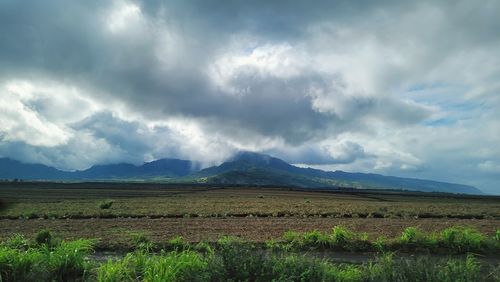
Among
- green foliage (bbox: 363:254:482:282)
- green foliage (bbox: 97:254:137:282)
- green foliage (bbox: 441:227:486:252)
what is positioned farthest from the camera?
green foliage (bbox: 441:227:486:252)

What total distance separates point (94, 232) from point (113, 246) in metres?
6.62

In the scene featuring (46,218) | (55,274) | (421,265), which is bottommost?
(46,218)

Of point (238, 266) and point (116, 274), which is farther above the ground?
point (238, 266)

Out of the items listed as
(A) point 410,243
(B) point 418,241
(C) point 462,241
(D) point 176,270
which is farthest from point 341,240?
(D) point 176,270

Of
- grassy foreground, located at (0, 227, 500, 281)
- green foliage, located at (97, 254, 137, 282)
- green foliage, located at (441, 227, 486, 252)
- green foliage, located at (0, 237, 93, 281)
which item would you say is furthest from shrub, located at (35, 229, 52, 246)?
green foliage, located at (441, 227, 486, 252)

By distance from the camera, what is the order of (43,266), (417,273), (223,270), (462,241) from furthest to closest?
(462,241)
(43,266)
(223,270)
(417,273)

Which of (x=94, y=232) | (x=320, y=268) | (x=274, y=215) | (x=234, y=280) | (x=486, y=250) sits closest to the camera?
(x=234, y=280)

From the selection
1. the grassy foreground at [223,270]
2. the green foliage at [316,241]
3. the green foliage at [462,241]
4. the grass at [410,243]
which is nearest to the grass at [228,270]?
the grassy foreground at [223,270]

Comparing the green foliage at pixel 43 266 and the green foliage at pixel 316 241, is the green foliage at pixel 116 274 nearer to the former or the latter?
the green foliage at pixel 43 266

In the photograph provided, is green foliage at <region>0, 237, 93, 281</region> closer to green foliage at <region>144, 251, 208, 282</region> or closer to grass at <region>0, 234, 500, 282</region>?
grass at <region>0, 234, 500, 282</region>

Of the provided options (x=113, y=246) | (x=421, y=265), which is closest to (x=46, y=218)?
(x=113, y=246)

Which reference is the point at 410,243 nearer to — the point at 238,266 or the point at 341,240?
the point at 341,240

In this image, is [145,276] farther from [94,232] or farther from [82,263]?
[94,232]

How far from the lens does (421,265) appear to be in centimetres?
860
